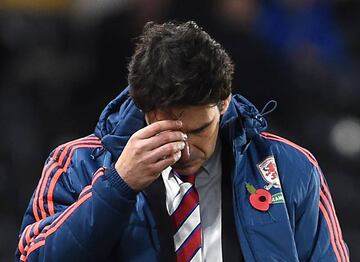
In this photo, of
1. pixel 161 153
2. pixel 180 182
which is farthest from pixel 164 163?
pixel 180 182

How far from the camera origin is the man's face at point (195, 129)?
2.49m

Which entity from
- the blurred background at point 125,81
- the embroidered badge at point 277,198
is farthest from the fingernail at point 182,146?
the blurred background at point 125,81

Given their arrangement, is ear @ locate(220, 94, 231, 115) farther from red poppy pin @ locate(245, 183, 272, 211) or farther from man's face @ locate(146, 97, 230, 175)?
red poppy pin @ locate(245, 183, 272, 211)

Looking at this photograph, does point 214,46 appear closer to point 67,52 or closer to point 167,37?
point 167,37

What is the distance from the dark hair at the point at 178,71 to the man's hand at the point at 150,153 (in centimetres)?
8

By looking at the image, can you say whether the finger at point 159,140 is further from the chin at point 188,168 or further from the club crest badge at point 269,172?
the club crest badge at point 269,172

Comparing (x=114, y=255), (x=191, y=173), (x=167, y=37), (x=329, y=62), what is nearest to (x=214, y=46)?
(x=167, y=37)

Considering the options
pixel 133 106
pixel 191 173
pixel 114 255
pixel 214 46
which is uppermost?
pixel 214 46

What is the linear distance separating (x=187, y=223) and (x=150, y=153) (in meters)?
0.29

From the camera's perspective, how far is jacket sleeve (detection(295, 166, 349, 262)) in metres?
2.62

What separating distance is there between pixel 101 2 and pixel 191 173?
12.1 feet

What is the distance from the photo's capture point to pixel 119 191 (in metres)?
2.43

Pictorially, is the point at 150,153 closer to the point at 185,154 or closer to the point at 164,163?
the point at 164,163

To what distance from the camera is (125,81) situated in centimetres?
498
